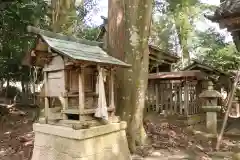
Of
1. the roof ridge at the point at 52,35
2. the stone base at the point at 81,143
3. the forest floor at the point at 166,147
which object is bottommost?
the forest floor at the point at 166,147

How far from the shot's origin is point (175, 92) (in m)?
15.7

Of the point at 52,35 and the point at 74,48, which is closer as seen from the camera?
the point at 74,48

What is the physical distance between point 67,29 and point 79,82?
641 centimetres

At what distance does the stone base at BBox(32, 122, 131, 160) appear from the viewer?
6098 millimetres

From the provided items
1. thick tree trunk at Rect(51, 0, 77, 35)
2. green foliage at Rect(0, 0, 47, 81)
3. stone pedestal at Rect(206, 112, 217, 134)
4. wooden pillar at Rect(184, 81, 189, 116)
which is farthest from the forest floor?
green foliage at Rect(0, 0, 47, 81)

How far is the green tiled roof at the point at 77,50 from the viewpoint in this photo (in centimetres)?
609

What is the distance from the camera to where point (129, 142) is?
8227 millimetres

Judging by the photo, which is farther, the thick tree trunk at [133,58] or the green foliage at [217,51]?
the green foliage at [217,51]

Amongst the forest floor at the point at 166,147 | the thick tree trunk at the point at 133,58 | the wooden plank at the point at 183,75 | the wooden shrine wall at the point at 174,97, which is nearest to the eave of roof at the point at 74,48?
the thick tree trunk at the point at 133,58

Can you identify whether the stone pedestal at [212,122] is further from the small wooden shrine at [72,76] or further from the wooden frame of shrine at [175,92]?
the small wooden shrine at [72,76]

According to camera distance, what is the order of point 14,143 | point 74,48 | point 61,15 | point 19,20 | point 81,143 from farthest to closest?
point 19,20, point 61,15, point 14,143, point 74,48, point 81,143

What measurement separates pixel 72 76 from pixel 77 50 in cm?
66

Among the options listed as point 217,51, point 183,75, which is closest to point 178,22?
point 217,51

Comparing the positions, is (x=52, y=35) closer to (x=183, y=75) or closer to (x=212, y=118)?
(x=212, y=118)
